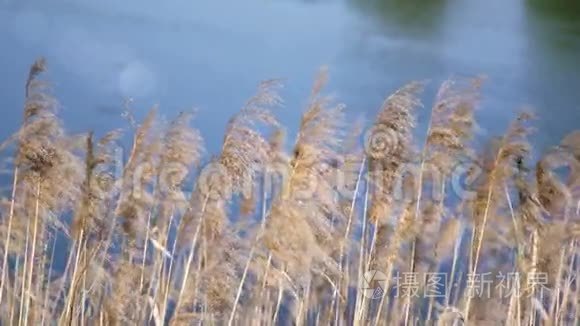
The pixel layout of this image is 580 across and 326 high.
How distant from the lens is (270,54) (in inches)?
360

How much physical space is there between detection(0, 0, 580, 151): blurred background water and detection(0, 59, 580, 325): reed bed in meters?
3.08

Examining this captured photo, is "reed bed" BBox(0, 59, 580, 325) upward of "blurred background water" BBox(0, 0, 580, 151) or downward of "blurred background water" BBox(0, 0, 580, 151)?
downward

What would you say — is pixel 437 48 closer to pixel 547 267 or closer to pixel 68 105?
pixel 68 105

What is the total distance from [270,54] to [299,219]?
6811mm

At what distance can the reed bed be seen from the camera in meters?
2.55

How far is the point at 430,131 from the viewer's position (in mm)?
2805

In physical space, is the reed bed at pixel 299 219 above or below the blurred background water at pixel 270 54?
below

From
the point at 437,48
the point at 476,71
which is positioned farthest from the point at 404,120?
the point at 437,48

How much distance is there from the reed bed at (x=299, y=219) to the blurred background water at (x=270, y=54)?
10.1ft

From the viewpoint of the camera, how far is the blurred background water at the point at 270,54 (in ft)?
24.1

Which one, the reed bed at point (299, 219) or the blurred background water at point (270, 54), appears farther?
the blurred background water at point (270, 54)

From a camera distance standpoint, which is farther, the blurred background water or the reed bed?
the blurred background water

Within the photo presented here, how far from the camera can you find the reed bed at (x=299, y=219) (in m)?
2.55

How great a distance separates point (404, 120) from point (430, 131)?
0.11m
